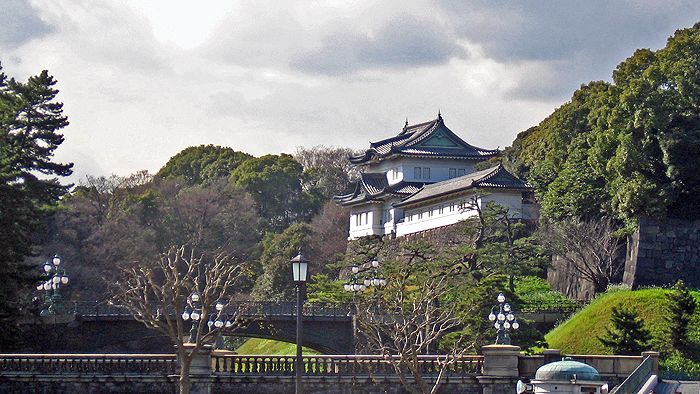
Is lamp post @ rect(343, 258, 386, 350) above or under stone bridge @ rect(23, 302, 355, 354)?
above

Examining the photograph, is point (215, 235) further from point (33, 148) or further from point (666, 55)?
point (666, 55)

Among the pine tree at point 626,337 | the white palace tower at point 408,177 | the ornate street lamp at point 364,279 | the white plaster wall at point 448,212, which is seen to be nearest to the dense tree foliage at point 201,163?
the white palace tower at point 408,177

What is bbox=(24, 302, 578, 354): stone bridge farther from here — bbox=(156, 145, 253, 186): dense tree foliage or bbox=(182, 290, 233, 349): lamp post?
bbox=(156, 145, 253, 186): dense tree foliage

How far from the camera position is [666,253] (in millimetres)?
73438

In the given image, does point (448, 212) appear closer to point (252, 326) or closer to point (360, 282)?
point (360, 282)

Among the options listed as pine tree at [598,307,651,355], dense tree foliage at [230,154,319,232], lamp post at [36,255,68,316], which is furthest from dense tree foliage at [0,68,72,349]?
dense tree foliage at [230,154,319,232]

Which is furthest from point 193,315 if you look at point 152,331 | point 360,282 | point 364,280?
point 364,280

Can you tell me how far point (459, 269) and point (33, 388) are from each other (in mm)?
29323

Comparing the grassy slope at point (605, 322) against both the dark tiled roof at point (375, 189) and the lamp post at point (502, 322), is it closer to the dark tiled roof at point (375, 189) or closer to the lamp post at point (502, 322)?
the lamp post at point (502, 322)

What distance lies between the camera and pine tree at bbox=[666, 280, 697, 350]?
61.7 metres

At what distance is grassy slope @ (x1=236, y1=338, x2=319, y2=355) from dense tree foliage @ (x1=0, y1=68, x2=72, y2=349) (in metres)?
17.6

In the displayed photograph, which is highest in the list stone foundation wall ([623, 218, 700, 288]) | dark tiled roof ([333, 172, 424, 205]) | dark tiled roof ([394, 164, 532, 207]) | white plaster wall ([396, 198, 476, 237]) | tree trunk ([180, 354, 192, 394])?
dark tiled roof ([333, 172, 424, 205])

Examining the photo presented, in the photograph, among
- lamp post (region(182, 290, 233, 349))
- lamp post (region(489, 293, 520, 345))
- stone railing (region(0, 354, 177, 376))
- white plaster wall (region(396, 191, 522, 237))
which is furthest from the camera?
white plaster wall (region(396, 191, 522, 237))

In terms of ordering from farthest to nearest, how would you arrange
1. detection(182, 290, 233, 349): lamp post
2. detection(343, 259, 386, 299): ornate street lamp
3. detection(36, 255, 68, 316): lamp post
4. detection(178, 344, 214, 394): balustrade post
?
detection(343, 259, 386, 299): ornate street lamp → detection(36, 255, 68, 316): lamp post → detection(182, 290, 233, 349): lamp post → detection(178, 344, 214, 394): balustrade post
